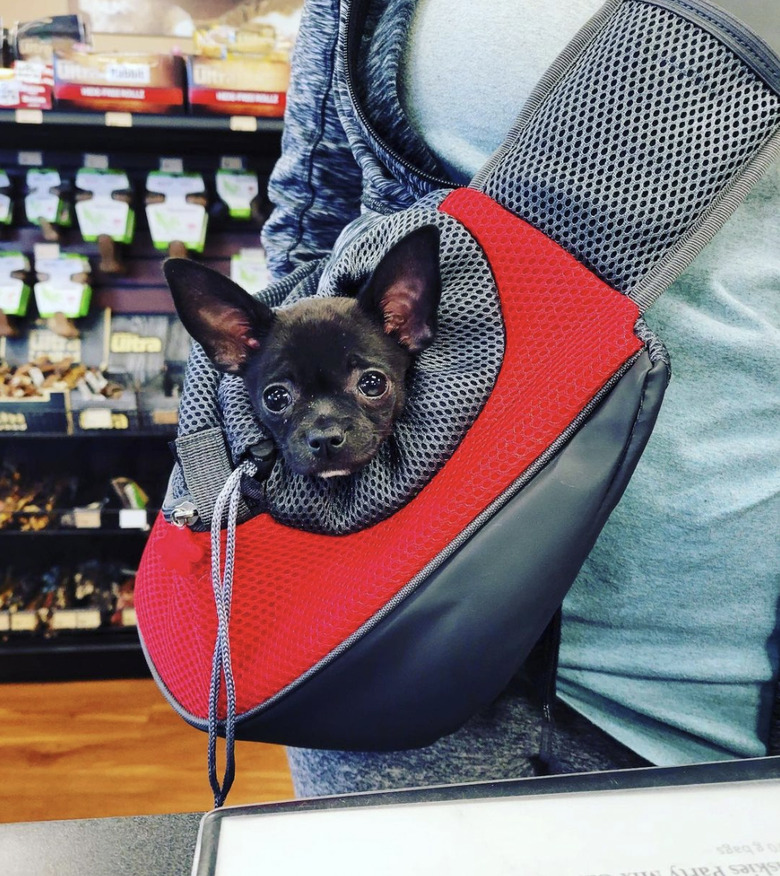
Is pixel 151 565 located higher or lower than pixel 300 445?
lower

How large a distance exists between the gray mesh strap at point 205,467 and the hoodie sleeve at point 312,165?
38cm

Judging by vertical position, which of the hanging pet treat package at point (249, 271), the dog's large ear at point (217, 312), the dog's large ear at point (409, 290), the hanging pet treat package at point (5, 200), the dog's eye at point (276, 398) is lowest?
the hanging pet treat package at point (249, 271)

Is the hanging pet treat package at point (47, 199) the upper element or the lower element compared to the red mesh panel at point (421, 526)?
lower

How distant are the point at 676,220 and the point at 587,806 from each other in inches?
14.8

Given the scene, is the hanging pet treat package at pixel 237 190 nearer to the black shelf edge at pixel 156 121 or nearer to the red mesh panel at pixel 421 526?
the black shelf edge at pixel 156 121

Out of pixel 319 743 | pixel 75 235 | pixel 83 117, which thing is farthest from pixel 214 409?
pixel 75 235

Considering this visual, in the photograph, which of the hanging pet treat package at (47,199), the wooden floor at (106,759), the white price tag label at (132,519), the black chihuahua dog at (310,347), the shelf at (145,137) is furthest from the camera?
the white price tag label at (132,519)

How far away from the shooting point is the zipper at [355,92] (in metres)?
0.62

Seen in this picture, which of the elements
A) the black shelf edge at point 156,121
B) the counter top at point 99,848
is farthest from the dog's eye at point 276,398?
the black shelf edge at point 156,121

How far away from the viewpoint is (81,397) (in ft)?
6.81

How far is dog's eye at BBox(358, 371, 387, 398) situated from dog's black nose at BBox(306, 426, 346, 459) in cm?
9

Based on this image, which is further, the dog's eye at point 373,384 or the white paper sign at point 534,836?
the dog's eye at point 373,384

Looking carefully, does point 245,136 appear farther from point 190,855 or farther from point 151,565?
point 190,855

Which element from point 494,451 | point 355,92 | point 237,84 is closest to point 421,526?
point 494,451
